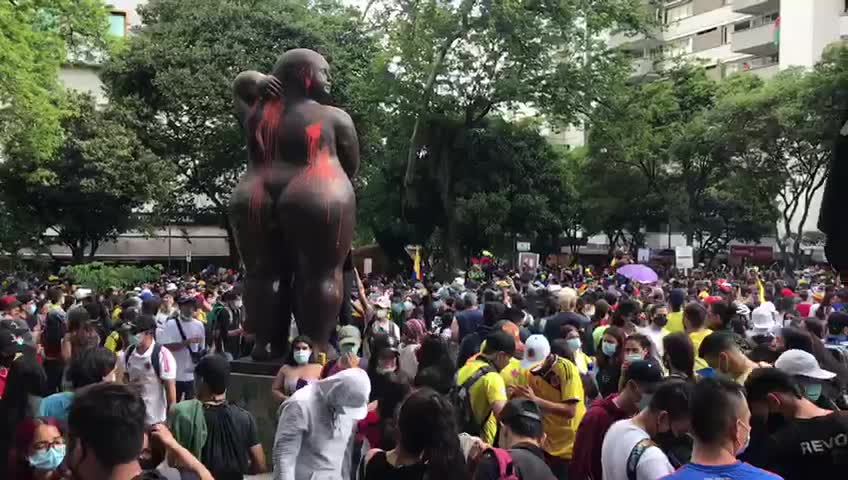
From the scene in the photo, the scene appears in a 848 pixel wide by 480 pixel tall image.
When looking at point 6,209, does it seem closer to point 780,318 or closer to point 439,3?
point 439,3

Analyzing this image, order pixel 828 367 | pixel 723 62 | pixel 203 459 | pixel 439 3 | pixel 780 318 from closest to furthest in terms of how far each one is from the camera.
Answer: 1. pixel 203 459
2. pixel 828 367
3. pixel 780 318
4. pixel 439 3
5. pixel 723 62

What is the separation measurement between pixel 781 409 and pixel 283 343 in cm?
551

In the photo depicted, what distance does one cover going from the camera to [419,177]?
3362cm

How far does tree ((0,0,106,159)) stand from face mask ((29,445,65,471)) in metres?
15.0

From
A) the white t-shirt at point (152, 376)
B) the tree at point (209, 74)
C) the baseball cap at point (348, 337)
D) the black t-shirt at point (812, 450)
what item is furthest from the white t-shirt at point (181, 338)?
the tree at point (209, 74)

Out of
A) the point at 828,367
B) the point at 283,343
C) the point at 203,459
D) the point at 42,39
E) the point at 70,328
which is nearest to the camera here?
the point at 203,459

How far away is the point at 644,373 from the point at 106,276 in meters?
19.2

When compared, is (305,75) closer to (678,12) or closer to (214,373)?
(214,373)

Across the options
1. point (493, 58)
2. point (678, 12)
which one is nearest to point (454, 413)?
point (493, 58)

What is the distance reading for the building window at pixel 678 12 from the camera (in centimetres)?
5181

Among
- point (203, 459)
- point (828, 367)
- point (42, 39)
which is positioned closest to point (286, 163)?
point (203, 459)

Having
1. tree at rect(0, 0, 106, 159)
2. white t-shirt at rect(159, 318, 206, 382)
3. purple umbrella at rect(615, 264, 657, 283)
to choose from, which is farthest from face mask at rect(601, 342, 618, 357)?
tree at rect(0, 0, 106, 159)

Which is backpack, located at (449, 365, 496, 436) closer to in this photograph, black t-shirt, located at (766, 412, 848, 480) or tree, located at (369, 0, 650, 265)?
black t-shirt, located at (766, 412, 848, 480)

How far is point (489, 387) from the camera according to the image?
5.70m
